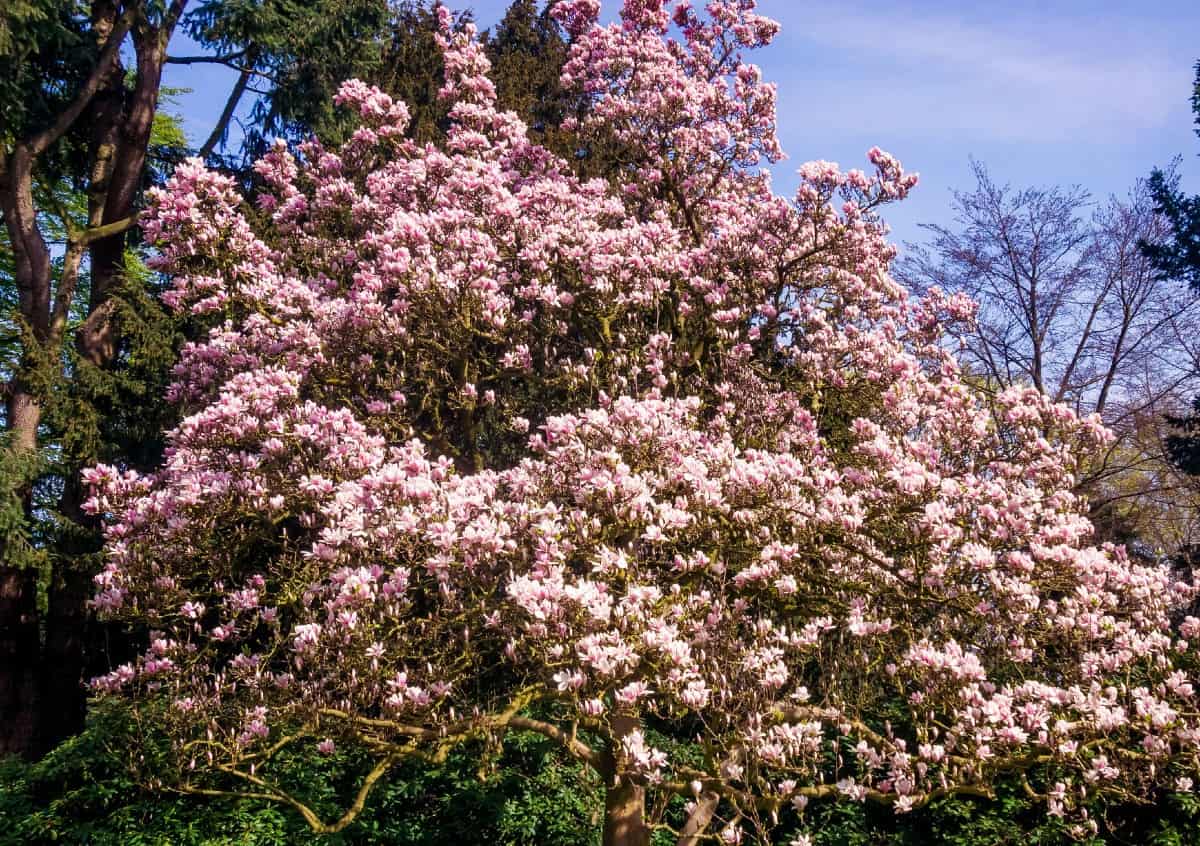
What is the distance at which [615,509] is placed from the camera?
6.29 m

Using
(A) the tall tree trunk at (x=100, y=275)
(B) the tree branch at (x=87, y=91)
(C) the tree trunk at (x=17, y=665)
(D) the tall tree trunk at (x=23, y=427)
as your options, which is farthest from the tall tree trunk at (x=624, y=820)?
(B) the tree branch at (x=87, y=91)

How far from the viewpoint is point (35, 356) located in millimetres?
13383

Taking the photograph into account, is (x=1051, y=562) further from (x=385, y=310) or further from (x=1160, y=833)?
(x=385, y=310)

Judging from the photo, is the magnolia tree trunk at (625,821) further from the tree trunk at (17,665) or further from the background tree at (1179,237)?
the background tree at (1179,237)

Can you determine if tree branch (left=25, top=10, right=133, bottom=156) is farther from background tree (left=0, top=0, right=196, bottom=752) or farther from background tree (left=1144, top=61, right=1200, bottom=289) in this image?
background tree (left=1144, top=61, right=1200, bottom=289)

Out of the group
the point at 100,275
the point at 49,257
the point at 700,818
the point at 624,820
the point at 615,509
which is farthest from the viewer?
the point at 100,275

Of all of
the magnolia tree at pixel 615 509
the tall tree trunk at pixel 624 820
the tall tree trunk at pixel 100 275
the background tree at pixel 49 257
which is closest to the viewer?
A: the magnolia tree at pixel 615 509

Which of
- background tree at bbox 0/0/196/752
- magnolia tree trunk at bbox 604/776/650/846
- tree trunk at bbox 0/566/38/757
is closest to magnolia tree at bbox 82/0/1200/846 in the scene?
magnolia tree trunk at bbox 604/776/650/846

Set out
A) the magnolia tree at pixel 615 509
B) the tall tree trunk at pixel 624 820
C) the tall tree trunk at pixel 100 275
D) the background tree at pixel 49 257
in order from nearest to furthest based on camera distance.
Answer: the magnolia tree at pixel 615 509
the tall tree trunk at pixel 624 820
the background tree at pixel 49 257
the tall tree trunk at pixel 100 275

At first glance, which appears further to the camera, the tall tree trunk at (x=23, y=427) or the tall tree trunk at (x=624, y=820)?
the tall tree trunk at (x=23, y=427)

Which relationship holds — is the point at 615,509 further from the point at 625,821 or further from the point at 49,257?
the point at 49,257

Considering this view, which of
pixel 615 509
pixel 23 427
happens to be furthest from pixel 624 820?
pixel 23 427

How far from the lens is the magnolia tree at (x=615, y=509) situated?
6344mm

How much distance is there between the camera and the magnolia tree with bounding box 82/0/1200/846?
6.34 metres
